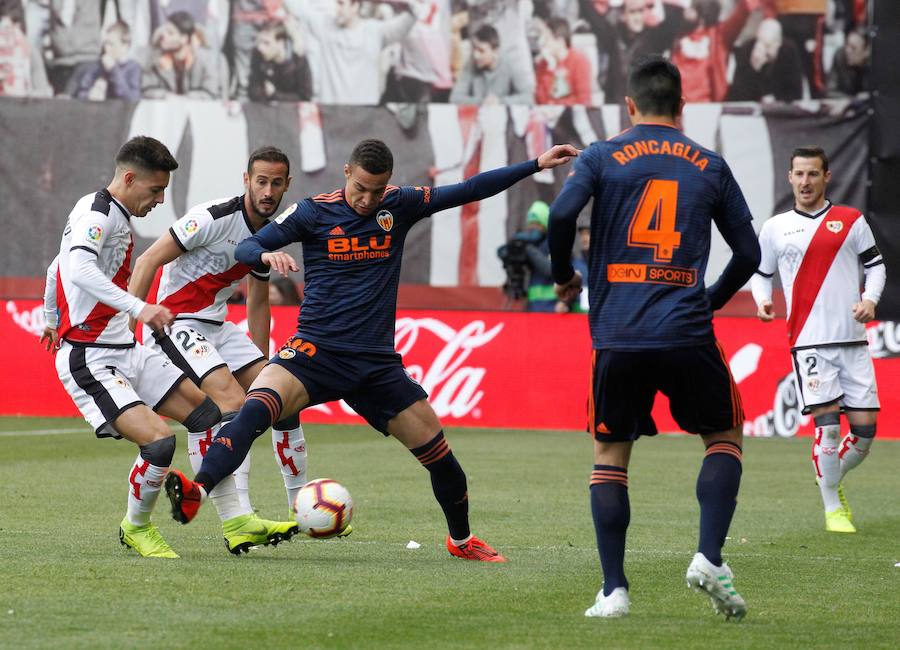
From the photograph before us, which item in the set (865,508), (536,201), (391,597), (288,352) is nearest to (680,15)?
(536,201)

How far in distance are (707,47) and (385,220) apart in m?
14.2

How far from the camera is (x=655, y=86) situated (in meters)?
6.19

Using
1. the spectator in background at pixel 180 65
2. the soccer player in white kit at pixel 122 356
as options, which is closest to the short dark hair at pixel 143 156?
the soccer player in white kit at pixel 122 356

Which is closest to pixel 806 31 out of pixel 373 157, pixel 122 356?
pixel 373 157

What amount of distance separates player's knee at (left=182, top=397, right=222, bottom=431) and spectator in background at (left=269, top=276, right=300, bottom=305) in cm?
1076

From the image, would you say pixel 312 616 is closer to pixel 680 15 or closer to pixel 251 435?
pixel 251 435

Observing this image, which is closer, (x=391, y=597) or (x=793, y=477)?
(x=391, y=597)

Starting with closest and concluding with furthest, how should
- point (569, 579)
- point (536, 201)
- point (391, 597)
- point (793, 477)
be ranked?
1. point (391, 597)
2. point (569, 579)
3. point (793, 477)
4. point (536, 201)

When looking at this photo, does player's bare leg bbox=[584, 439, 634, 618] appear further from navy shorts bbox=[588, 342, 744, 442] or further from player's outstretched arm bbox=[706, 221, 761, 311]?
player's outstretched arm bbox=[706, 221, 761, 311]

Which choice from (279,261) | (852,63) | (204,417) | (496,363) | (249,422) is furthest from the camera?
(852,63)

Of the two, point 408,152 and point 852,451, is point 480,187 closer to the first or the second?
point 852,451

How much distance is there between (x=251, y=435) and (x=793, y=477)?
6.92 metres

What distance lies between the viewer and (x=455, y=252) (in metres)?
21.8

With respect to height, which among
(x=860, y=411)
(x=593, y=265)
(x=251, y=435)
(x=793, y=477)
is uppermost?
(x=593, y=265)
